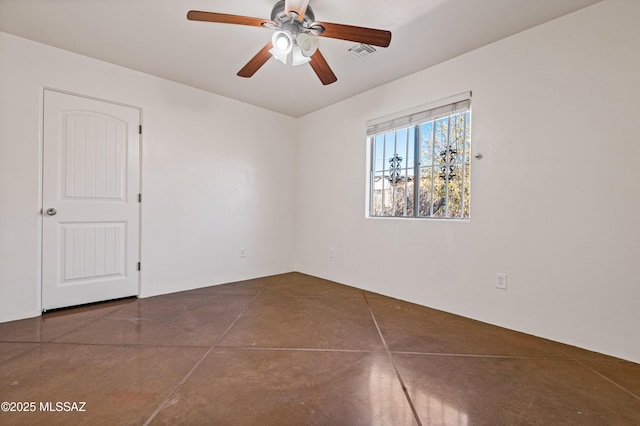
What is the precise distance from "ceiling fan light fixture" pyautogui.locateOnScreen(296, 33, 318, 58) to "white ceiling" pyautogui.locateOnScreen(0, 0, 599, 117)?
0.34 meters

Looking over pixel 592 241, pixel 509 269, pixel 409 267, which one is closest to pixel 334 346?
pixel 409 267

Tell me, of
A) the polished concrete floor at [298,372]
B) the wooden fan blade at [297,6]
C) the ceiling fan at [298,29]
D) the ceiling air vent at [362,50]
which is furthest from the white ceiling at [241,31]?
the polished concrete floor at [298,372]

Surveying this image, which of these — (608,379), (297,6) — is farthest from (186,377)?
(608,379)

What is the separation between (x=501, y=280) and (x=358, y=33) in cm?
228

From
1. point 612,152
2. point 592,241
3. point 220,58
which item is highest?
point 220,58

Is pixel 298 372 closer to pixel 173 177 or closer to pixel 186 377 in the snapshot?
pixel 186 377

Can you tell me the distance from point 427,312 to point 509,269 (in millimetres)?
836

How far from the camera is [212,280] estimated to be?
366cm

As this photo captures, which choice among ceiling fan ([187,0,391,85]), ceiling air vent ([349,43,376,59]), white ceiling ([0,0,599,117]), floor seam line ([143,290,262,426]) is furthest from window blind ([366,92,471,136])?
floor seam line ([143,290,262,426])

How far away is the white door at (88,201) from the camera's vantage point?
8.69 ft

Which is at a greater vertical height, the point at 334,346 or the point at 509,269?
the point at 509,269

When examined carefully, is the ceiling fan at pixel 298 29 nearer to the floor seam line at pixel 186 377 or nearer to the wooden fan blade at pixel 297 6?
the wooden fan blade at pixel 297 6

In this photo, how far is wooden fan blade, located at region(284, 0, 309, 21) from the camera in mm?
1689

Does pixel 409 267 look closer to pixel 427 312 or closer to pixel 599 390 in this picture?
pixel 427 312
